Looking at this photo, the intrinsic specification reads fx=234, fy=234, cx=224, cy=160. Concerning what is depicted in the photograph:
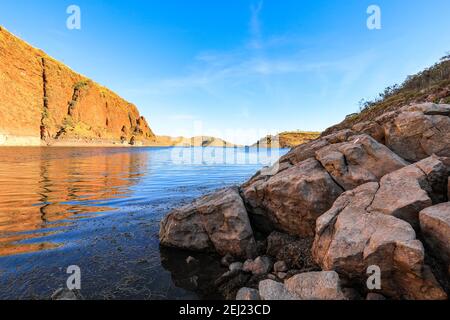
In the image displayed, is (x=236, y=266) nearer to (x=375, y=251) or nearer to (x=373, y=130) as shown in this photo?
(x=375, y=251)

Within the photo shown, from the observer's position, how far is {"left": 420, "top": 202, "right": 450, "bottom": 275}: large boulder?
5.30 meters

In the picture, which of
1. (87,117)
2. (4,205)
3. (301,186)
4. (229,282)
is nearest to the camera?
(229,282)

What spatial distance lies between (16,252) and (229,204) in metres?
8.66

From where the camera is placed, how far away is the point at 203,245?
968cm

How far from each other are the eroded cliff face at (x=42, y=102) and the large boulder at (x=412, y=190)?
379 feet

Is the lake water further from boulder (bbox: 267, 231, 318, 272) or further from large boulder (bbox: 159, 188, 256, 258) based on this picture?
boulder (bbox: 267, 231, 318, 272)

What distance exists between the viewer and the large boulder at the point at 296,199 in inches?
346

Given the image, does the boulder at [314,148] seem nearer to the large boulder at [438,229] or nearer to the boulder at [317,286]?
the large boulder at [438,229]

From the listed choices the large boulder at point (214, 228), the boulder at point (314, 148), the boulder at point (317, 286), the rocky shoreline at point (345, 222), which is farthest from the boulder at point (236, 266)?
the boulder at point (314, 148)

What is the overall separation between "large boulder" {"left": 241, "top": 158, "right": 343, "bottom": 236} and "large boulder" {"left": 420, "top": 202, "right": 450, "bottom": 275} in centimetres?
307

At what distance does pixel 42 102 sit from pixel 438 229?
503ft
